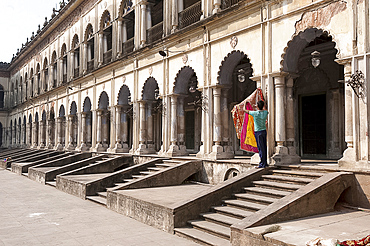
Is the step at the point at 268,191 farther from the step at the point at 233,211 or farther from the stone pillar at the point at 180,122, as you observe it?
the stone pillar at the point at 180,122

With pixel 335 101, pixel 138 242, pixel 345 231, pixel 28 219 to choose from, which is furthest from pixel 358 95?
pixel 28 219

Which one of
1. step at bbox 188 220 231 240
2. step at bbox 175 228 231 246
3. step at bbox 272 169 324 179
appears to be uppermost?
Answer: step at bbox 272 169 324 179

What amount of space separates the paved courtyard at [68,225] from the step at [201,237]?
0.43 feet

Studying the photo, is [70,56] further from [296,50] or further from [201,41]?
[296,50]

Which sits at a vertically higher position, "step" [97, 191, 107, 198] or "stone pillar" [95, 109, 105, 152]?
"stone pillar" [95, 109, 105, 152]

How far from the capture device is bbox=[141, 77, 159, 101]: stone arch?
55.6 ft

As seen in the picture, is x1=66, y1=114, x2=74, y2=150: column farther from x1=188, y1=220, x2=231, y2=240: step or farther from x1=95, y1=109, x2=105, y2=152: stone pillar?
x1=188, y1=220, x2=231, y2=240: step

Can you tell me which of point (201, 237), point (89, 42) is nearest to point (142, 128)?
point (89, 42)

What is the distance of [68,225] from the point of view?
8711 mm

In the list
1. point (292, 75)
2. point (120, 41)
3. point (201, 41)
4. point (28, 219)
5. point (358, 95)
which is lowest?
point (28, 219)

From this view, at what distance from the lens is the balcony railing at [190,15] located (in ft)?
45.6

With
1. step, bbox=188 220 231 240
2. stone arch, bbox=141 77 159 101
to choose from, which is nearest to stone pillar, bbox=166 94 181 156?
stone arch, bbox=141 77 159 101

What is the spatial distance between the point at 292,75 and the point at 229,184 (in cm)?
381

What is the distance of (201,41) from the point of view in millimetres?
13328
